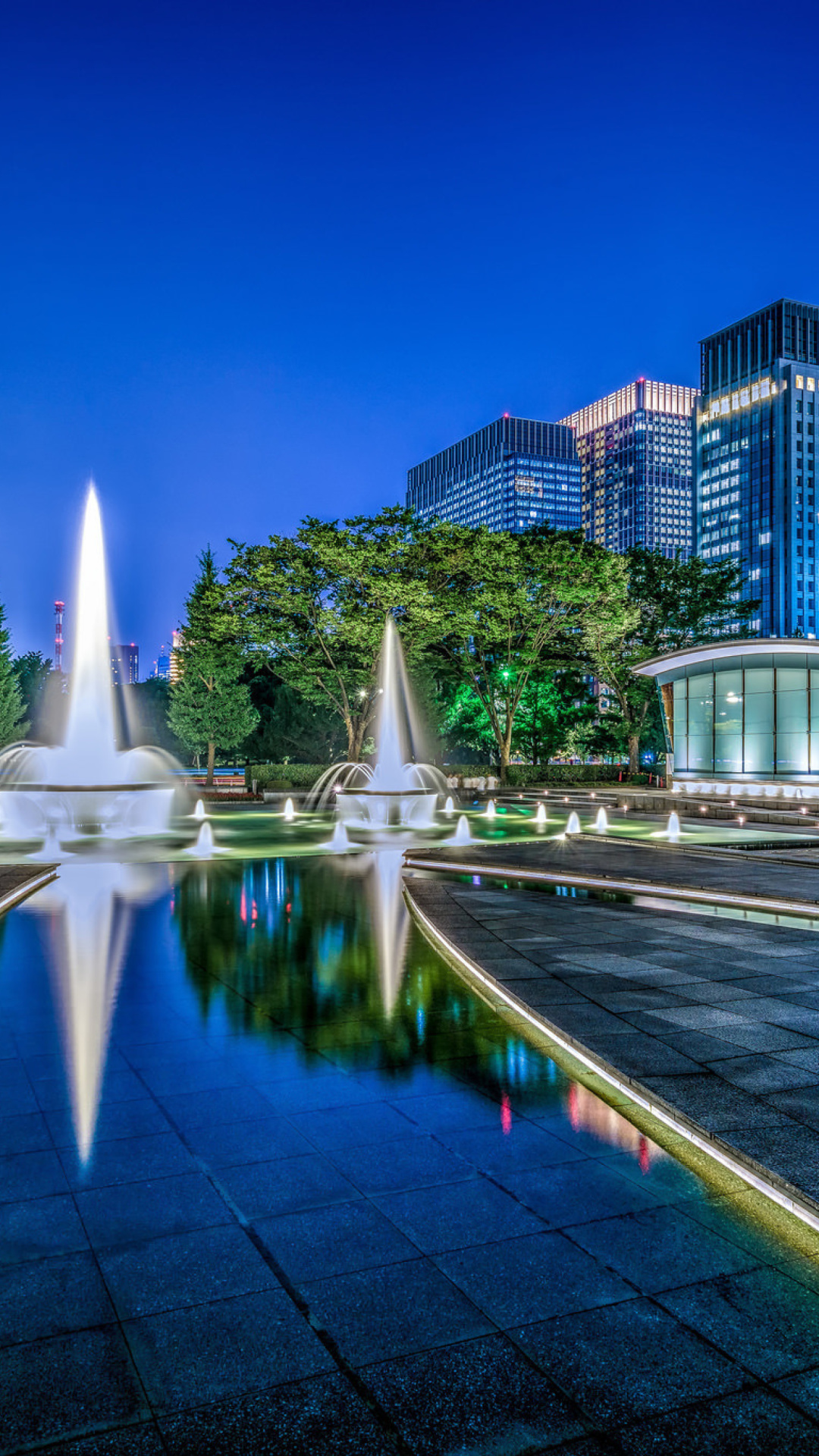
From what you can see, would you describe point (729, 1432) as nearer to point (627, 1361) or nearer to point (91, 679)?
point (627, 1361)

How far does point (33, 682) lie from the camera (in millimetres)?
66688

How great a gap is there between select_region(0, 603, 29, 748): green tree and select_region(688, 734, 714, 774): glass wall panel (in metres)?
34.5

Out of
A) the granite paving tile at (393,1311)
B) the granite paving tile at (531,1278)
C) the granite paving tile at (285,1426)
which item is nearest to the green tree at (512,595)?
the granite paving tile at (531,1278)

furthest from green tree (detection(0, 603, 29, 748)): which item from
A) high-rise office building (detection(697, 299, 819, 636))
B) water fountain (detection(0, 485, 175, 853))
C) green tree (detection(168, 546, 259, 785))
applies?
high-rise office building (detection(697, 299, 819, 636))

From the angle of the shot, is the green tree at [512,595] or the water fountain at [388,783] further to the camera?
the green tree at [512,595]

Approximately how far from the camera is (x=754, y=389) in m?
157

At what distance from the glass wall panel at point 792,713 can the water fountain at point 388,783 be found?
1437cm

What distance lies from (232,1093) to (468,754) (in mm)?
61854

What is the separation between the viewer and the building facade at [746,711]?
36.5 metres

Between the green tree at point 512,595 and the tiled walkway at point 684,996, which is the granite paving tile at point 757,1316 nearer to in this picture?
the tiled walkway at point 684,996

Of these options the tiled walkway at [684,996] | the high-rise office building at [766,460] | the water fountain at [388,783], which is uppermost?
the high-rise office building at [766,460]

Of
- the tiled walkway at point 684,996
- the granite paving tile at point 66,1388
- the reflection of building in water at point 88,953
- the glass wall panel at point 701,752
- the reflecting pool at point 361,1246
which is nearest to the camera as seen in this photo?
the granite paving tile at point 66,1388

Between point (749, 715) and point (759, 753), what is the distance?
169 centimetres

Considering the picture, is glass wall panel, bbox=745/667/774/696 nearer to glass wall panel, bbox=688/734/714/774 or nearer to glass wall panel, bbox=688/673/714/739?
glass wall panel, bbox=688/673/714/739
